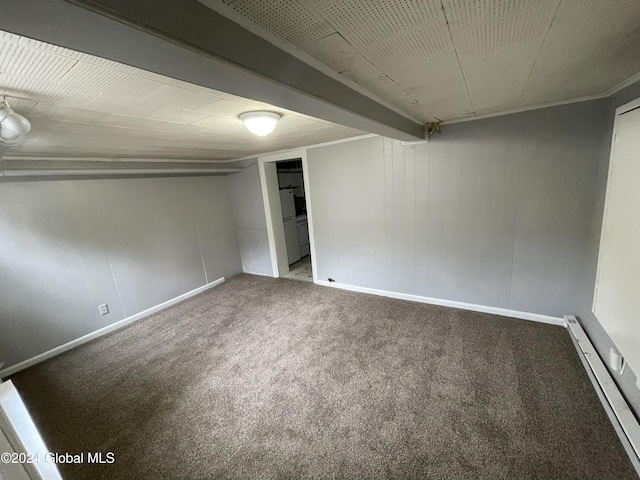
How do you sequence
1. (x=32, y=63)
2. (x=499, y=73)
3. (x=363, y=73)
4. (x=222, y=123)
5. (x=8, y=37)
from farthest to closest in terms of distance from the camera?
(x=222, y=123)
(x=499, y=73)
(x=363, y=73)
(x=32, y=63)
(x=8, y=37)

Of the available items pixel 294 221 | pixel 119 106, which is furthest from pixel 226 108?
pixel 294 221

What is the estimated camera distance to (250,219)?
4.81 m

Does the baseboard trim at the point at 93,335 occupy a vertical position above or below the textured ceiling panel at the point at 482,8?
below

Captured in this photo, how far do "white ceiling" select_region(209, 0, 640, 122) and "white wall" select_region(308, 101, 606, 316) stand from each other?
0.76 meters

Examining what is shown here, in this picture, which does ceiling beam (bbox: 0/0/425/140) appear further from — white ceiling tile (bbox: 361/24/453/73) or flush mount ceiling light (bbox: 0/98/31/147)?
flush mount ceiling light (bbox: 0/98/31/147)

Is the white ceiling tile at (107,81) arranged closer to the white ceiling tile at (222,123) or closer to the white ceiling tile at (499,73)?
the white ceiling tile at (222,123)

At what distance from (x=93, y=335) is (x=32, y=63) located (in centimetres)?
332

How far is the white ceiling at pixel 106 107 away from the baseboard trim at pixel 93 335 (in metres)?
2.12

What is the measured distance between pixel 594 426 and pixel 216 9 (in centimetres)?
288

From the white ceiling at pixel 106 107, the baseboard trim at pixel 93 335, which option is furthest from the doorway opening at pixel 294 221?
the white ceiling at pixel 106 107

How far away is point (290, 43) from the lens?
991mm

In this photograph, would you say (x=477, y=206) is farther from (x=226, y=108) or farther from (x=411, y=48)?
(x=226, y=108)

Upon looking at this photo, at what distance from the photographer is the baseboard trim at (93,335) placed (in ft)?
8.67

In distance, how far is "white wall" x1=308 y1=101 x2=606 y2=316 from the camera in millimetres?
2363
